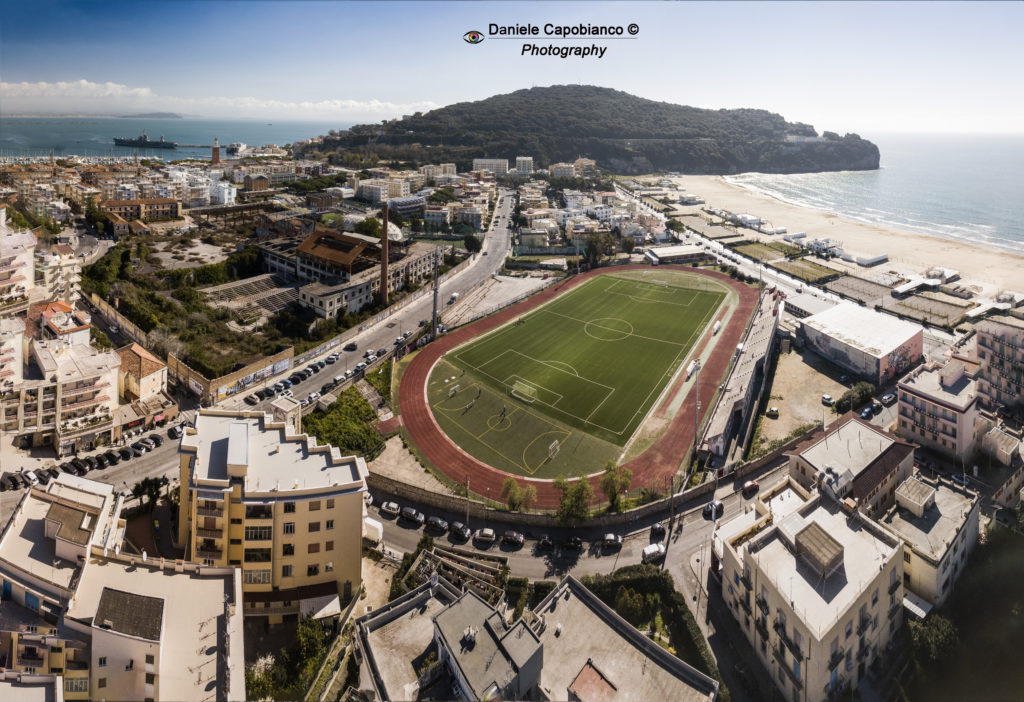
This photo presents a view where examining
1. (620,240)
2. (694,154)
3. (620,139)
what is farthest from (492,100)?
(620,240)

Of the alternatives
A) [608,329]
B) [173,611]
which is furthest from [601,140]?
[173,611]

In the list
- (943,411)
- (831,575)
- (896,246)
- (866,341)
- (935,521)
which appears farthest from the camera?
(896,246)

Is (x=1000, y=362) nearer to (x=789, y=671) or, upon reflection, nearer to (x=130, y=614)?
(x=789, y=671)

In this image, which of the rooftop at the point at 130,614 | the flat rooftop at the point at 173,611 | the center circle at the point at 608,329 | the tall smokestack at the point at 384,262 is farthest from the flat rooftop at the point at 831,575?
the tall smokestack at the point at 384,262

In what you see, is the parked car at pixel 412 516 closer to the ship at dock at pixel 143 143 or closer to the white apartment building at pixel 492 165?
the white apartment building at pixel 492 165

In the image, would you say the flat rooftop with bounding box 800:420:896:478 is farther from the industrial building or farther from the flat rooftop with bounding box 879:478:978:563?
the industrial building

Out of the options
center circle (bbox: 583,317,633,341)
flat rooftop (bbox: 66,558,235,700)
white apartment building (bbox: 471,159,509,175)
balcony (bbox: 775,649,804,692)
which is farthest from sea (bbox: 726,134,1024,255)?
flat rooftop (bbox: 66,558,235,700)
